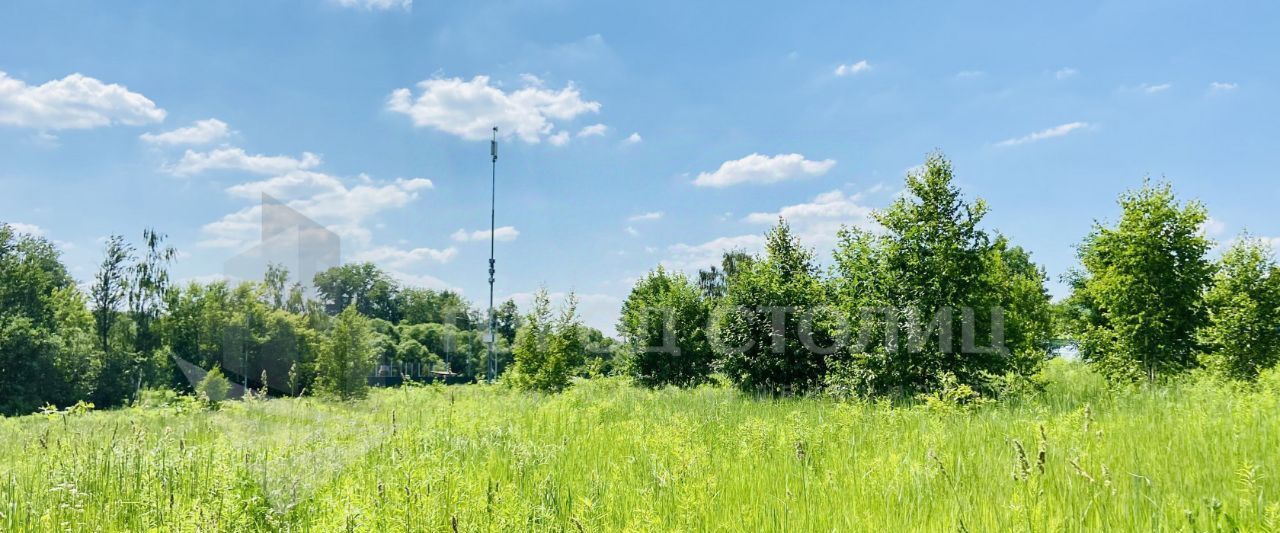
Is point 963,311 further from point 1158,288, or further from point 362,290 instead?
point 362,290

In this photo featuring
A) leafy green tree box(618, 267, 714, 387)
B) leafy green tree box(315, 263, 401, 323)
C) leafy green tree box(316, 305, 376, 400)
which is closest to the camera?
leafy green tree box(618, 267, 714, 387)

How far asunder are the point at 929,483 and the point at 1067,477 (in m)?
0.79

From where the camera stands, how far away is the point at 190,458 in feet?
19.4

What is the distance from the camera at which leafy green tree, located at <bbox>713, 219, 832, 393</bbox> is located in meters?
15.8

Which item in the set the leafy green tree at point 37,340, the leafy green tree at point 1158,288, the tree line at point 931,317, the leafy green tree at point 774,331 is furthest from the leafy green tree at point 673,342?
the leafy green tree at point 37,340

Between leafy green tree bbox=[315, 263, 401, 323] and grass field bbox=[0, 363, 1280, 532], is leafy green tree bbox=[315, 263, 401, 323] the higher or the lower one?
the higher one

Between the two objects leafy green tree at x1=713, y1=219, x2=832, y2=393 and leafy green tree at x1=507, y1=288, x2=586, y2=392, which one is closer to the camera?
leafy green tree at x1=713, y1=219, x2=832, y2=393

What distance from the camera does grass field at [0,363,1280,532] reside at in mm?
3566

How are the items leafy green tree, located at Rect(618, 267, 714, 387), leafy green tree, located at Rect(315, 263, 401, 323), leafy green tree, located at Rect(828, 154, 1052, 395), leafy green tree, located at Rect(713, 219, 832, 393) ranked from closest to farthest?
leafy green tree, located at Rect(828, 154, 1052, 395)
leafy green tree, located at Rect(713, 219, 832, 393)
leafy green tree, located at Rect(618, 267, 714, 387)
leafy green tree, located at Rect(315, 263, 401, 323)

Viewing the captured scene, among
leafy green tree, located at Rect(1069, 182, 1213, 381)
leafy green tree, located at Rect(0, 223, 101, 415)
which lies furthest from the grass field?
leafy green tree, located at Rect(0, 223, 101, 415)

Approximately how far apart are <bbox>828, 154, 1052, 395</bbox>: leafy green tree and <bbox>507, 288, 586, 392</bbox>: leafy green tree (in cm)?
1042

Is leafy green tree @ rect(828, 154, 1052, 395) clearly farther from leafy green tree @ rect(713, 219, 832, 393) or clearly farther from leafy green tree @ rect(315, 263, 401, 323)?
leafy green tree @ rect(315, 263, 401, 323)

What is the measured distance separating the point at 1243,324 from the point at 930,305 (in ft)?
25.7

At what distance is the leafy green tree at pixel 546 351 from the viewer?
828 inches
